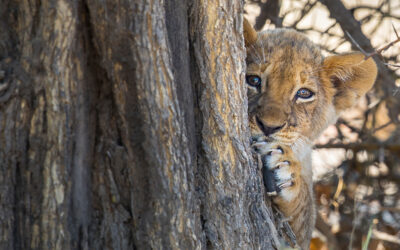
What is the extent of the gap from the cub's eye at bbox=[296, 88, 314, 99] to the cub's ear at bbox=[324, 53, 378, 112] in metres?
0.23

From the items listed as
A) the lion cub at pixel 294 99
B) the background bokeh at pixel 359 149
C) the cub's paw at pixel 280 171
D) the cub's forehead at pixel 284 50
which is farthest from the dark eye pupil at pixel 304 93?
the background bokeh at pixel 359 149

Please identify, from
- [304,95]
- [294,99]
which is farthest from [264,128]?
[304,95]

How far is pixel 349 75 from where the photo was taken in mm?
3723

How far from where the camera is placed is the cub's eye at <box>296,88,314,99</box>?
11.2 ft

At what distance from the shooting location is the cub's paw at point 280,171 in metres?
3.04

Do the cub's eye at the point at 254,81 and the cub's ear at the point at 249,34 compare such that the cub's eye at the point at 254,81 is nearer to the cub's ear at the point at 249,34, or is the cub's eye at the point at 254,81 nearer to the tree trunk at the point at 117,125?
the cub's ear at the point at 249,34

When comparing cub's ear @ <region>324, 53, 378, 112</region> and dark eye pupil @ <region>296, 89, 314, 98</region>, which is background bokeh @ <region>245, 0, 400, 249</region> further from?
dark eye pupil @ <region>296, 89, 314, 98</region>

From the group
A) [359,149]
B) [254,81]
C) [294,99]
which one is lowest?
[359,149]

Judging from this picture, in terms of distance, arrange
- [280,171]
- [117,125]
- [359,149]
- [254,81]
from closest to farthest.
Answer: [117,125], [280,171], [254,81], [359,149]

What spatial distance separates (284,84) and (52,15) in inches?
61.5

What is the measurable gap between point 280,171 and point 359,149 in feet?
8.97

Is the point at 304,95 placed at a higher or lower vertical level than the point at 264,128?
higher

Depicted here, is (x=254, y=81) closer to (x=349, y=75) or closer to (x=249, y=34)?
(x=249, y=34)

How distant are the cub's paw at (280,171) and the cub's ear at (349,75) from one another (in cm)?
70
